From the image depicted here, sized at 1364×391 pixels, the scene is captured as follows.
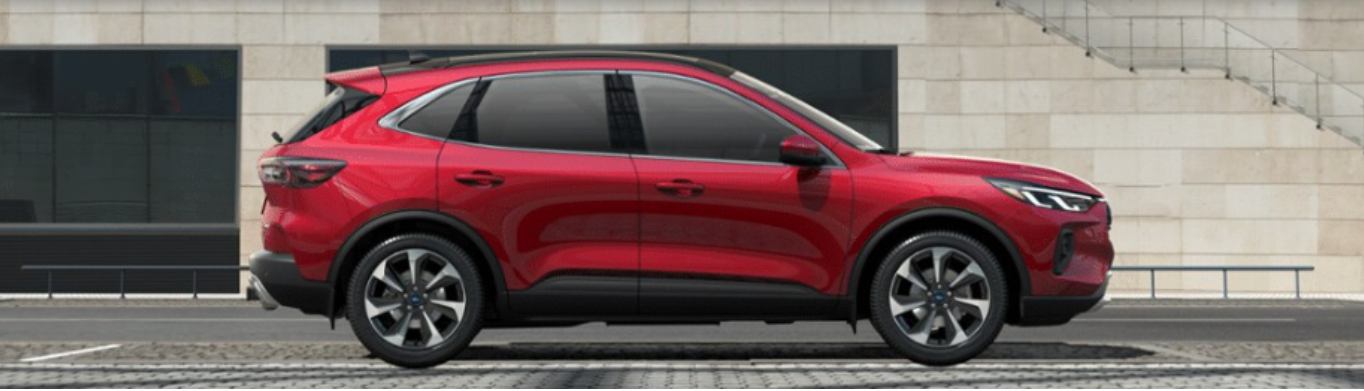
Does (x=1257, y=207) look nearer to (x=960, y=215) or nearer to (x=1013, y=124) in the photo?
(x=1013, y=124)

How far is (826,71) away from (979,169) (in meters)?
18.6

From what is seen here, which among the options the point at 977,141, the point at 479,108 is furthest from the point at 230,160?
the point at 479,108

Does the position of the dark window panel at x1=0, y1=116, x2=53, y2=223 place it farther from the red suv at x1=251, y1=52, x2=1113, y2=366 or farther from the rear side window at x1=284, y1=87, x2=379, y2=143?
the red suv at x1=251, y1=52, x2=1113, y2=366

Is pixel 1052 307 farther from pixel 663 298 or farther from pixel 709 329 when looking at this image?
pixel 709 329

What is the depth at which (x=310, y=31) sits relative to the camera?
27703mm

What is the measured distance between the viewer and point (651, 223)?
8750mm

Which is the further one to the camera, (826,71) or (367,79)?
(826,71)

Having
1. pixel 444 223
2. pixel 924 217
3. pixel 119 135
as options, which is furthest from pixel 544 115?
pixel 119 135

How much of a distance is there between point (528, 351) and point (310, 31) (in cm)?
1772

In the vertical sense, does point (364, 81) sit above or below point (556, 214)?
above

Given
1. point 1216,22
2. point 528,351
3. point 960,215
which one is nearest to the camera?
point 960,215

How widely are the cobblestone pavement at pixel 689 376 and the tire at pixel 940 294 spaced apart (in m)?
0.17

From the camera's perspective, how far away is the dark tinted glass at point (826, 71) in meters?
27.4

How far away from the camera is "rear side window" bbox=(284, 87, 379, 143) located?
905 cm
